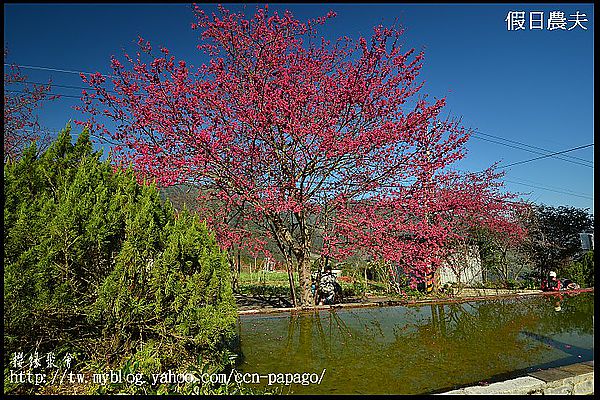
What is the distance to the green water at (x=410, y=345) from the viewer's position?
3609 mm

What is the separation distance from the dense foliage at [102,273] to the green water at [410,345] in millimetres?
1055

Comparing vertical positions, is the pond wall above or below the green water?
above

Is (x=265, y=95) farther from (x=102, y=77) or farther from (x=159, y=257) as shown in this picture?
(x=159, y=257)

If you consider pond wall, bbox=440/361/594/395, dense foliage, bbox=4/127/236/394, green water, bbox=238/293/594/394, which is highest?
dense foliage, bbox=4/127/236/394

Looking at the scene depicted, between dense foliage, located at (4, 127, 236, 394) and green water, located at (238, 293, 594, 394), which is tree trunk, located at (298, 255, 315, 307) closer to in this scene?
green water, located at (238, 293, 594, 394)

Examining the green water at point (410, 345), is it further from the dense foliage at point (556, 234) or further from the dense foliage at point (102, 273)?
the dense foliage at point (556, 234)

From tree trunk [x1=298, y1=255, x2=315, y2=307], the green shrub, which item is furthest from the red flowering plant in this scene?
the green shrub

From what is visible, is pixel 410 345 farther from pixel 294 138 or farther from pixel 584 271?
pixel 584 271

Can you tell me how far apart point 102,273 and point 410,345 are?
3698mm

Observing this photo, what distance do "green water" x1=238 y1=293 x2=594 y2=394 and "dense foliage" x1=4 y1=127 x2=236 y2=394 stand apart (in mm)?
1055

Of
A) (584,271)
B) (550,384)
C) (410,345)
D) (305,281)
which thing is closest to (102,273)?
(550,384)

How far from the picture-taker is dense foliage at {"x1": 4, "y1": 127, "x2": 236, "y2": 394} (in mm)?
2680

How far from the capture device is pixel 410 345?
16.1 feet

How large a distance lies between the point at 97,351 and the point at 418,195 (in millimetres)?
5417
